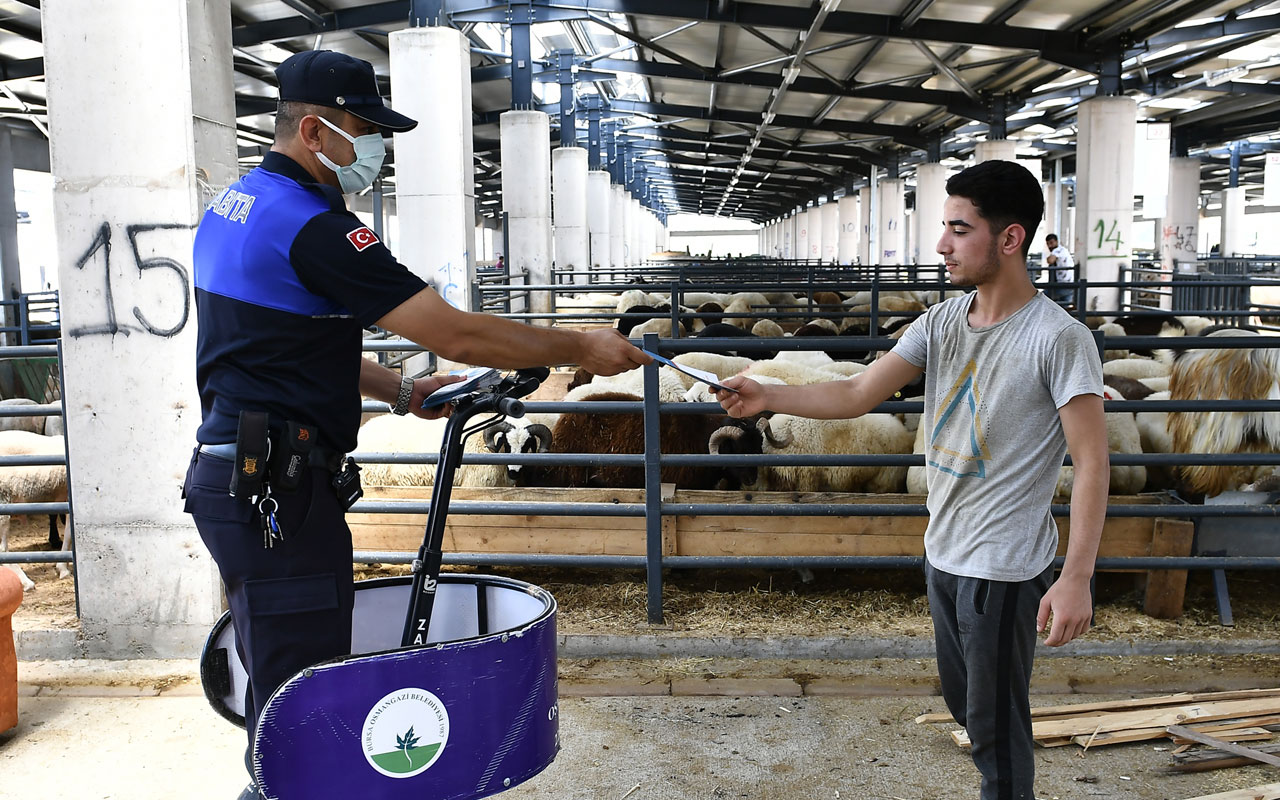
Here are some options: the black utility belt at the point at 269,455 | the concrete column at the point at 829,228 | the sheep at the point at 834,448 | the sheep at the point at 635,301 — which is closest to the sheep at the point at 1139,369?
the sheep at the point at 834,448

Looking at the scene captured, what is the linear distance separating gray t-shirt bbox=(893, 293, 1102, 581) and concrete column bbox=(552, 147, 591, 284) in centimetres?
2385

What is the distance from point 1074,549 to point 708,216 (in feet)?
316

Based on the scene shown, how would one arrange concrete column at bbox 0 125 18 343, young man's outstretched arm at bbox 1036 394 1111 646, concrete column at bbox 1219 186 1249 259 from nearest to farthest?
young man's outstretched arm at bbox 1036 394 1111 646 < concrete column at bbox 0 125 18 343 < concrete column at bbox 1219 186 1249 259

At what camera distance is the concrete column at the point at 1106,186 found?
17.2 meters

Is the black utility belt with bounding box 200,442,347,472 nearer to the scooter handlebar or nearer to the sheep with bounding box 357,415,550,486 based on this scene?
the scooter handlebar

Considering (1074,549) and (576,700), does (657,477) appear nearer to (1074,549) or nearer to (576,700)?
(576,700)

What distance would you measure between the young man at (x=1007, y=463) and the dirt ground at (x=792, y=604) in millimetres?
2552

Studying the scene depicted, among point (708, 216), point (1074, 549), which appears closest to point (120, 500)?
point (1074, 549)

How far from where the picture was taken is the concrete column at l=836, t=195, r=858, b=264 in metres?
45.5

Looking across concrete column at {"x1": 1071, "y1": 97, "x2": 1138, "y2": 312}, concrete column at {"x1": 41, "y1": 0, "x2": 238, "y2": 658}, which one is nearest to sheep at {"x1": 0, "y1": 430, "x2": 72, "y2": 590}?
concrete column at {"x1": 41, "y1": 0, "x2": 238, "y2": 658}

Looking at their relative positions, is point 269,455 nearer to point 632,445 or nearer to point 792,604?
point 792,604

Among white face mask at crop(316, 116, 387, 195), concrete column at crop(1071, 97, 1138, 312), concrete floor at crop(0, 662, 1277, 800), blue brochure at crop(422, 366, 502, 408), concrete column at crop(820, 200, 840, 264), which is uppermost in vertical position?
concrete column at crop(820, 200, 840, 264)

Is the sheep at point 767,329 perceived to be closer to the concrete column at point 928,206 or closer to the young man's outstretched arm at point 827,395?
the young man's outstretched arm at point 827,395

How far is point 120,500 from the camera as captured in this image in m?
5.00
